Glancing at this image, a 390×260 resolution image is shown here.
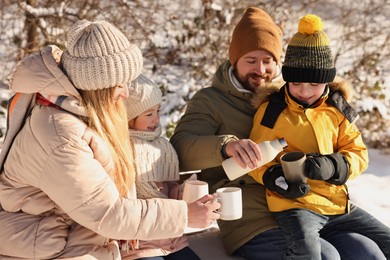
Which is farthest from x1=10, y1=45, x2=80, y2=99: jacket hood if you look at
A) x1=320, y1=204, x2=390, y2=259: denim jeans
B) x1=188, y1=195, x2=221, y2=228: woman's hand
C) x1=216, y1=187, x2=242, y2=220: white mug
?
x1=320, y1=204, x2=390, y2=259: denim jeans

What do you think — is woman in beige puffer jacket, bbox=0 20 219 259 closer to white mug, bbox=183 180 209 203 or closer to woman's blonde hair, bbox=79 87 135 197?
woman's blonde hair, bbox=79 87 135 197

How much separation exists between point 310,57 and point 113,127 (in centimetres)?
105

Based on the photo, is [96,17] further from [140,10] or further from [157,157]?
[157,157]

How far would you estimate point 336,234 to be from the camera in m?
3.21

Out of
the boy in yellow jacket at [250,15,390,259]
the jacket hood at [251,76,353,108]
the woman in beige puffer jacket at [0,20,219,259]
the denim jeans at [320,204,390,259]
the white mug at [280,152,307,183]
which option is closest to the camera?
the woman in beige puffer jacket at [0,20,219,259]

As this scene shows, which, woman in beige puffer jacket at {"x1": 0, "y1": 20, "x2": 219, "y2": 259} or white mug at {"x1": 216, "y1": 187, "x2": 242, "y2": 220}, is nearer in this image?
woman in beige puffer jacket at {"x1": 0, "y1": 20, "x2": 219, "y2": 259}

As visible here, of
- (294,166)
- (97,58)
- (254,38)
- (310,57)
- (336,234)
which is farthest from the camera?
(254,38)

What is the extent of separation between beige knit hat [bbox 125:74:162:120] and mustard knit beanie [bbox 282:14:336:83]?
655mm

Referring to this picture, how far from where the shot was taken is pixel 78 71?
8.18 feet

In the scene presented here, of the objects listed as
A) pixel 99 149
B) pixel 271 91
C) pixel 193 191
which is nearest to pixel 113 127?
pixel 99 149

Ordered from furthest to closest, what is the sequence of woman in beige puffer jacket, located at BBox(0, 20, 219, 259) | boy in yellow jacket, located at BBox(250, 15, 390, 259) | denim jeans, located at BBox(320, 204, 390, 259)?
denim jeans, located at BBox(320, 204, 390, 259), boy in yellow jacket, located at BBox(250, 15, 390, 259), woman in beige puffer jacket, located at BBox(0, 20, 219, 259)

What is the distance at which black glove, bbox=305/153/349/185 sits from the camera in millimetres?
2916

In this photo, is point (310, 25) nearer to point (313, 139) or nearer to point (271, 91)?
point (271, 91)

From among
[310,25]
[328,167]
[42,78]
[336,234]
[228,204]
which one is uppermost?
[310,25]
